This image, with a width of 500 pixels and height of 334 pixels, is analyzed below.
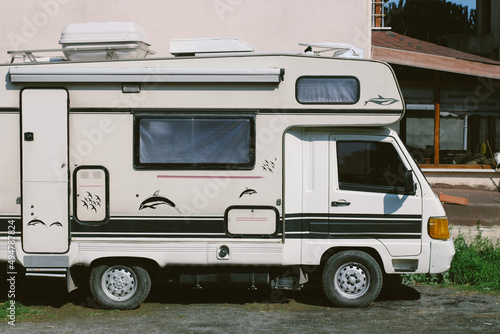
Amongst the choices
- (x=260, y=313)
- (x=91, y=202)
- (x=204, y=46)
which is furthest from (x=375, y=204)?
(x=91, y=202)

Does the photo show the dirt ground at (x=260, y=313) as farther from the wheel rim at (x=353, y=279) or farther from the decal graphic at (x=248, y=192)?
the decal graphic at (x=248, y=192)

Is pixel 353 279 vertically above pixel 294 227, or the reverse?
pixel 294 227

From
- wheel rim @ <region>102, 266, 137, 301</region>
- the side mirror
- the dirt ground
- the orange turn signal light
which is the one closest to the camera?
the dirt ground

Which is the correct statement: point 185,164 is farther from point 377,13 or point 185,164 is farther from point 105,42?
point 377,13

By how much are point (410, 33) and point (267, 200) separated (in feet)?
79.3

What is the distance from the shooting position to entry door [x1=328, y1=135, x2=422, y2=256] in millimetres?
7430

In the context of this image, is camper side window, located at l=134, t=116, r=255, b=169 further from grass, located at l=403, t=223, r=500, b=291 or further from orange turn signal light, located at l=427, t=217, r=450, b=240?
grass, located at l=403, t=223, r=500, b=291

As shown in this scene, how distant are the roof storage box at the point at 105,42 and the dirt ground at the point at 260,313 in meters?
2.93

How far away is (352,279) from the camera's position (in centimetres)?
755

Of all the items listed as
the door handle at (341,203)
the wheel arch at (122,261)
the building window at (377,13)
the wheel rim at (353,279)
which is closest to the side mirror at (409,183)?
the door handle at (341,203)

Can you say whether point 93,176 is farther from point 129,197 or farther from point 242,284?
point 242,284

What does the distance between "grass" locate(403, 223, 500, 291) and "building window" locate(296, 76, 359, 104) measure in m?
2.92

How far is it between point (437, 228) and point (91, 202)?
12.8 ft

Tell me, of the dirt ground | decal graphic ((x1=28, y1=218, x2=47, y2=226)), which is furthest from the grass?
decal graphic ((x1=28, y1=218, x2=47, y2=226))
